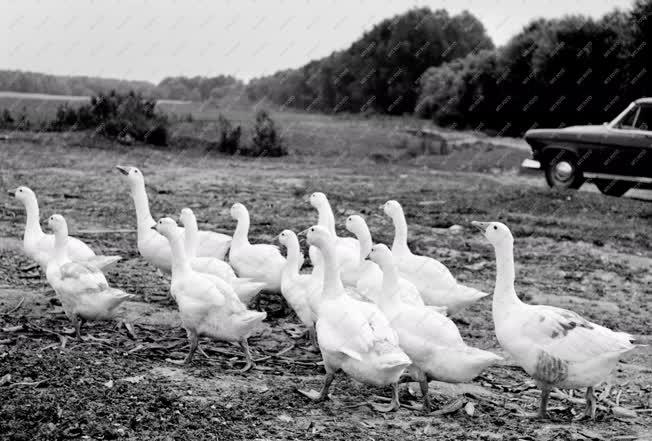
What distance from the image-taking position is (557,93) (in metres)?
29.2

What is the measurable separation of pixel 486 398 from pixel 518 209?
8477 mm

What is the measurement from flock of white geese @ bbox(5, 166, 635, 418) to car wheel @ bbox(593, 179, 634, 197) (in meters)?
9.69

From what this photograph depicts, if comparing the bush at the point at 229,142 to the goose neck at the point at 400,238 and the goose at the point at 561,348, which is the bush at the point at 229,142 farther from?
the goose at the point at 561,348

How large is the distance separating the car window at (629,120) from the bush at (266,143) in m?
11.4

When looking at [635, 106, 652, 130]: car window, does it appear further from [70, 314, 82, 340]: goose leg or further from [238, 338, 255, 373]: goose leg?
[70, 314, 82, 340]: goose leg

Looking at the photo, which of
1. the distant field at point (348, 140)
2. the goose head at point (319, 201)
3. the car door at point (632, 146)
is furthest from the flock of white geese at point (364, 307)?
the distant field at point (348, 140)

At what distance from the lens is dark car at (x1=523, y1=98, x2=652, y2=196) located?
51.3ft

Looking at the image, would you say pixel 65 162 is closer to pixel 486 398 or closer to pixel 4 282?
pixel 4 282

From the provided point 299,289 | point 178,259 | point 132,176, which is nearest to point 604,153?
point 132,176

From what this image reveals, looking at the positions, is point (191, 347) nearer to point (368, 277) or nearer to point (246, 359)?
point (246, 359)

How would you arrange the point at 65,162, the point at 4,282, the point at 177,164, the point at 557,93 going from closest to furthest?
the point at 4,282, the point at 65,162, the point at 177,164, the point at 557,93

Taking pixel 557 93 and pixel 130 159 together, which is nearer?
pixel 130 159

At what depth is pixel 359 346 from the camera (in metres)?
5.29

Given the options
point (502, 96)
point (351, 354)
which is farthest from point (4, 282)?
point (502, 96)
